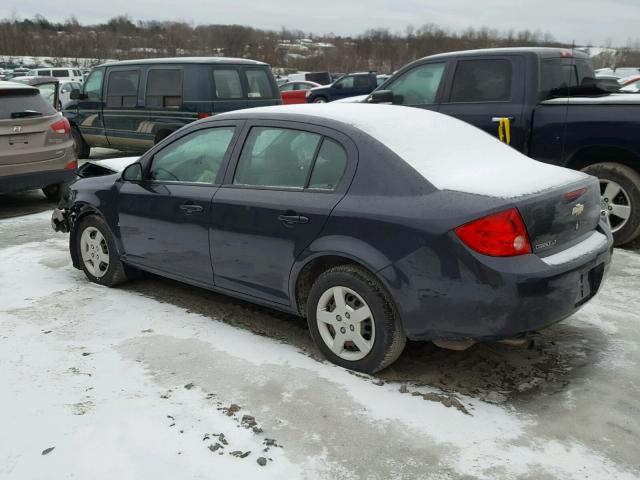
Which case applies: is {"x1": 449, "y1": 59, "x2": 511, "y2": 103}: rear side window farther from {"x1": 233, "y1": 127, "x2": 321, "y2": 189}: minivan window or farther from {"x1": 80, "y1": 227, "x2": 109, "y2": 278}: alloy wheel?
{"x1": 80, "y1": 227, "x2": 109, "y2": 278}: alloy wheel

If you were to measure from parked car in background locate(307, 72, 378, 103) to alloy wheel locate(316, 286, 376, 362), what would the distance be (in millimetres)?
22189

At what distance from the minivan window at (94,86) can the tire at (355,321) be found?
9.70 meters

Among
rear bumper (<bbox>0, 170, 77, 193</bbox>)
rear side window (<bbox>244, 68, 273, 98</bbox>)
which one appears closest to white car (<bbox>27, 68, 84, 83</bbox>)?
rear side window (<bbox>244, 68, 273, 98</bbox>)

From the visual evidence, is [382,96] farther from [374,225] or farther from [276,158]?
[374,225]

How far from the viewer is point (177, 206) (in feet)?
14.2

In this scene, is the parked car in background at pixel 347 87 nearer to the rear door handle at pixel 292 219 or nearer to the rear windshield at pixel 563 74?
the rear windshield at pixel 563 74

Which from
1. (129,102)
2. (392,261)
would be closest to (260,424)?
(392,261)

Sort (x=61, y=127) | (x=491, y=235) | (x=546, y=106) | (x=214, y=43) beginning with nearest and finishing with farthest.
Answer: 1. (x=491, y=235)
2. (x=546, y=106)
3. (x=61, y=127)
4. (x=214, y=43)

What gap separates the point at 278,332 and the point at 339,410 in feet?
3.81

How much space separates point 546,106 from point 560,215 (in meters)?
3.42

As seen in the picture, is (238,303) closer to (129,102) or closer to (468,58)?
(468,58)

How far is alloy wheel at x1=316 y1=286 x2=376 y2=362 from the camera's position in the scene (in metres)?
3.41

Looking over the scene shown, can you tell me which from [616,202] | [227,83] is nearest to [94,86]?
[227,83]

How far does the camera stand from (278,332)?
4203 millimetres
